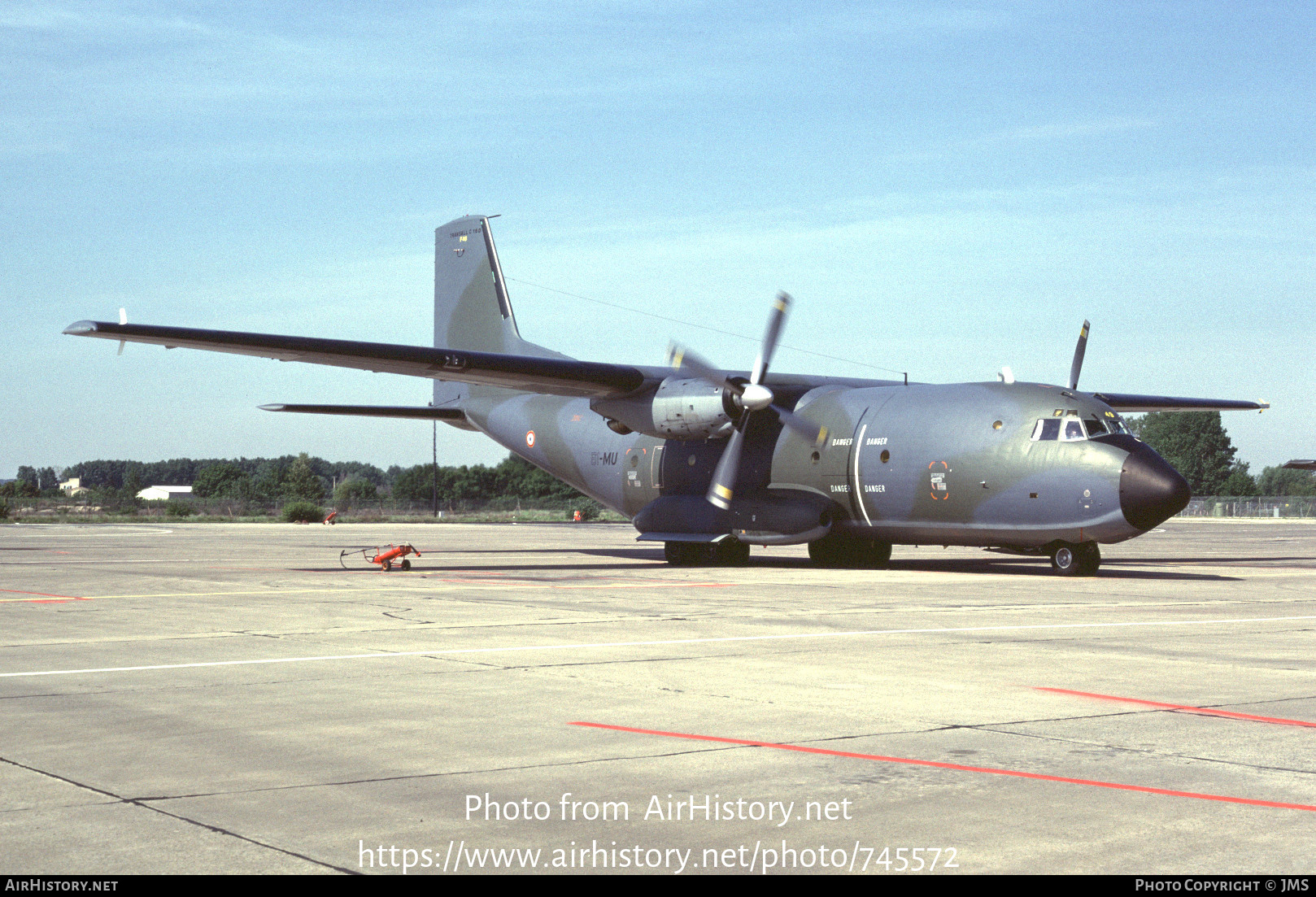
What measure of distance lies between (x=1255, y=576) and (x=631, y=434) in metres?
14.0

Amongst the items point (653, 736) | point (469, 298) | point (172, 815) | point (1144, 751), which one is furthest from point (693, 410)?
point (172, 815)

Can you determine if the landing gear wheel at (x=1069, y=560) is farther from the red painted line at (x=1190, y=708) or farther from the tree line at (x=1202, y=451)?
the tree line at (x=1202, y=451)

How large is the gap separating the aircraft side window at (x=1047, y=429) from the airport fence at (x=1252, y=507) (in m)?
81.5

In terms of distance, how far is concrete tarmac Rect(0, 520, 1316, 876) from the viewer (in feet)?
16.9

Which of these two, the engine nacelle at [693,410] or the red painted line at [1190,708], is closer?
the red painted line at [1190,708]

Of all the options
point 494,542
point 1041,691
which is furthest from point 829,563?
point 1041,691

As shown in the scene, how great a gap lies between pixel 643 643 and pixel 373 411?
2126 centimetres

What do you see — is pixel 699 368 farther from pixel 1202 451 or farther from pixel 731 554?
pixel 1202 451

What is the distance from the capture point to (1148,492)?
2194 cm

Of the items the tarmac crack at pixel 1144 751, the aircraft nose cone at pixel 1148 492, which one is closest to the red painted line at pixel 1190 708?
the tarmac crack at pixel 1144 751

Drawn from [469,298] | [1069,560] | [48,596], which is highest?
[469,298]

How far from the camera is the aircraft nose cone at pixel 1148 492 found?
21938mm

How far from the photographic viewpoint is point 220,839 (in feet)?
17.0

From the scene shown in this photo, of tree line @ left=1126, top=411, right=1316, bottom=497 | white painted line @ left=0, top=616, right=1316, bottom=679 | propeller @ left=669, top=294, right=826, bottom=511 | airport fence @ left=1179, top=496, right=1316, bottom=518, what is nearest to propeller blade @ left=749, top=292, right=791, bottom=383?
propeller @ left=669, top=294, right=826, bottom=511
